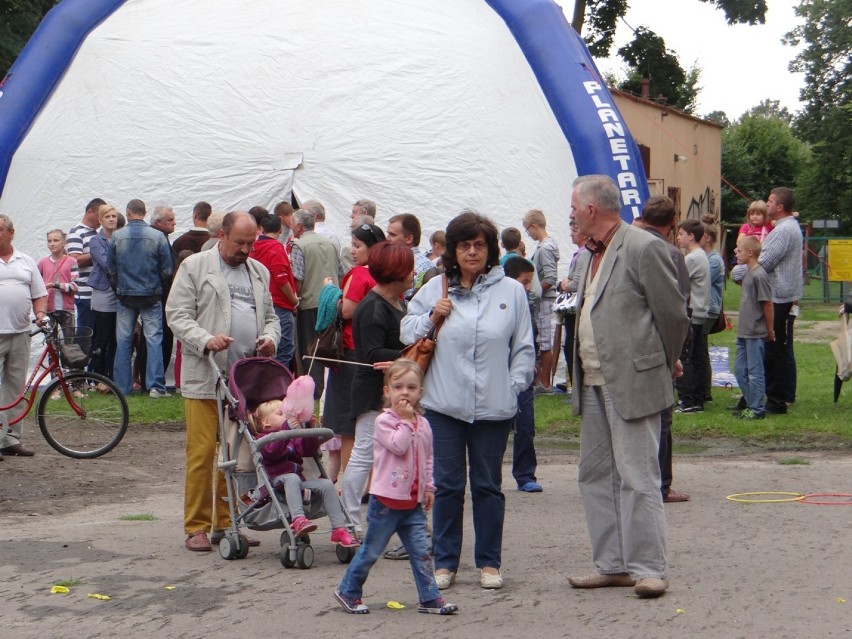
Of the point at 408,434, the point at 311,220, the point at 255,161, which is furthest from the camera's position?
the point at 255,161

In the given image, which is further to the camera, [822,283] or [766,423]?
[822,283]

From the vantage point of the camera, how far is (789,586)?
21.2ft

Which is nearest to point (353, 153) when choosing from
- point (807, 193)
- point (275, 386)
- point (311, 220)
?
point (311, 220)

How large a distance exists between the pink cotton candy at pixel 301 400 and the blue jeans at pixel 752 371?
6025 millimetres

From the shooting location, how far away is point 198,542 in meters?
7.68

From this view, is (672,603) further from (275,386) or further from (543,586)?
(275,386)

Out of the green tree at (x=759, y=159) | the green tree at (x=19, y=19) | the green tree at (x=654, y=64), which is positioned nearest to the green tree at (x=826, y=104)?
the green tree at (x=759, y=159)

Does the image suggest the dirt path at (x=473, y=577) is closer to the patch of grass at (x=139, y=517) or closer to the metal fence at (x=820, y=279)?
the patch of grass at (x=139, y=517)

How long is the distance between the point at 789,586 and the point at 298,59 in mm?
12684

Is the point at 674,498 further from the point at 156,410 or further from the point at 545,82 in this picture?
the point at 545,82

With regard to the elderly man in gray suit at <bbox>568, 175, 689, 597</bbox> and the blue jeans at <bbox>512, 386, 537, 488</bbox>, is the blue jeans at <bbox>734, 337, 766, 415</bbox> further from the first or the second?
the elderly man in gray suit at <bbox>568, 175, 689, 597</bbox>

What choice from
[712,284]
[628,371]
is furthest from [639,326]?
[712,284]

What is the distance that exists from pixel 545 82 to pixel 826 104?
4466 cm

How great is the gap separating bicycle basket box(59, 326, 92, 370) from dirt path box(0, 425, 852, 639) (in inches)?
60.5
